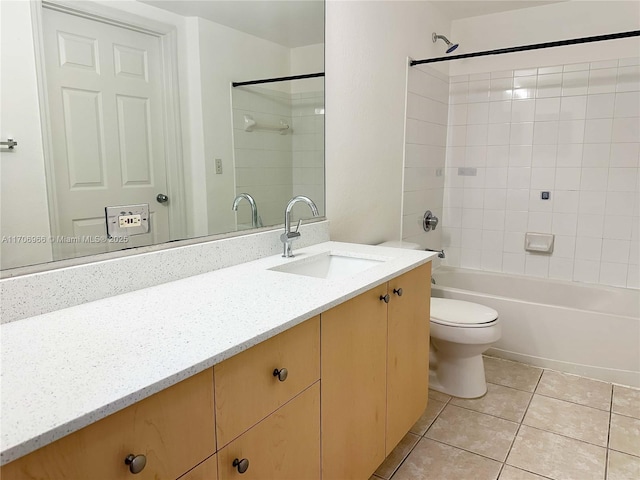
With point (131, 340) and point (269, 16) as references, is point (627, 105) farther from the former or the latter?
point (131, 340)

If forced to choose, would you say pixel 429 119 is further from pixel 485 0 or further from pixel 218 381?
pixel 218 381

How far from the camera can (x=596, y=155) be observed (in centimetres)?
306

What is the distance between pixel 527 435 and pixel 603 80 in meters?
2.29

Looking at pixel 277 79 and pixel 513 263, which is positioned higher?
pixel 277 79

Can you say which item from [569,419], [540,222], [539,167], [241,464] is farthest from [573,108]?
[241,464]

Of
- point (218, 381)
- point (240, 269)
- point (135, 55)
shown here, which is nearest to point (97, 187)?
point (135, 55)

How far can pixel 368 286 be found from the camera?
1.44 metres

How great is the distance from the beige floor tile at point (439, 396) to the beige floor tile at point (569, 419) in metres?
0.37

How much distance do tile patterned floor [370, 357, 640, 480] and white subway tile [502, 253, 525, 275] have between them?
39.1 inches

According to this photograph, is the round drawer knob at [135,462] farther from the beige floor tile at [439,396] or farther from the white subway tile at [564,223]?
the white subway tile at [564,223]

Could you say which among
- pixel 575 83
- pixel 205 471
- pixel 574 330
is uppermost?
pixel 575 83

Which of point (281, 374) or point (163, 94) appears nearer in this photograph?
point (281, 374)

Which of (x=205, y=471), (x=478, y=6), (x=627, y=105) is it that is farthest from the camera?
(x=478, y=6)

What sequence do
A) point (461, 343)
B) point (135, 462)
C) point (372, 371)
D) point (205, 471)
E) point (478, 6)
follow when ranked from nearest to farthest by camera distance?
point (135, 462) < point (205, 471) < point (372, 371) < point (461, 343) < point (478, 6)
